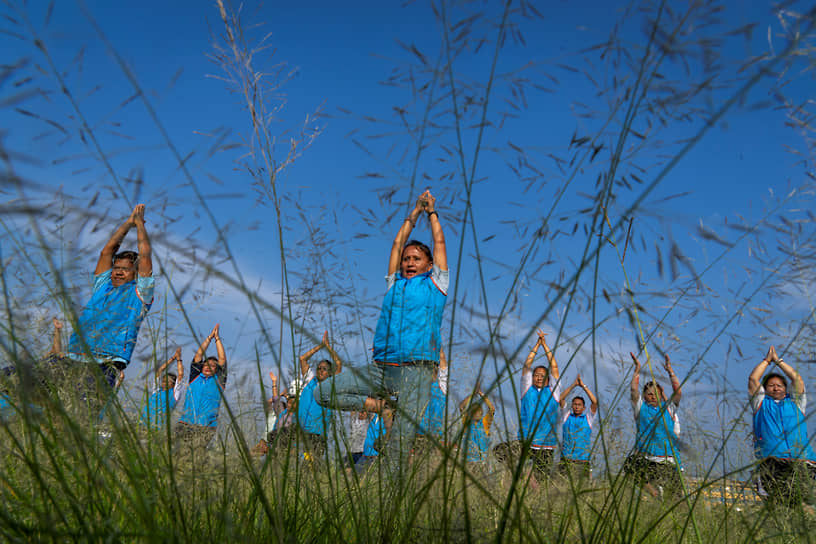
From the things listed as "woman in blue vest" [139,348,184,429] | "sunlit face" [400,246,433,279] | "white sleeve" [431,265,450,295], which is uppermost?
"sunlit face" [400,246,433,279]

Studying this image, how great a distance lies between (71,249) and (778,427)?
615cm

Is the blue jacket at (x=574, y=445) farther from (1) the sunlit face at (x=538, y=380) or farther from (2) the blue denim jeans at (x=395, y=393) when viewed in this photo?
(2) the blue denim jeans at (x=395, y=393)

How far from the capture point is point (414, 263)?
3.65 metres

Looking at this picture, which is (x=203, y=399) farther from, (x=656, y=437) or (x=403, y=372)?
(x=656, y=437)

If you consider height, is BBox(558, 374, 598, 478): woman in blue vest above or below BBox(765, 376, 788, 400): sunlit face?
below

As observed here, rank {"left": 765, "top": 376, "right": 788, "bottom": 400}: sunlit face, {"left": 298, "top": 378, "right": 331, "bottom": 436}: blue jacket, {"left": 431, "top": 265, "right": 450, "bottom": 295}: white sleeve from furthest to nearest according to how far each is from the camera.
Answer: {"left": 765, "top": 376, "right": 788, "bottom": 400}: sunlit face < {"left": 431, "top": 265, "right": 450, "bottom": 295}: white sleeve < {"left": 298, "top": 378, "right": 331, "bottom": 436}: blue jacket

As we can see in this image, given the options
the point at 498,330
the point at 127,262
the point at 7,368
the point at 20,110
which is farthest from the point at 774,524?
the point at 127,262

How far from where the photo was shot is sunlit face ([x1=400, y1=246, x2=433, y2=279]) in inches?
143

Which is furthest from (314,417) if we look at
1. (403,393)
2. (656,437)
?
(656,437)

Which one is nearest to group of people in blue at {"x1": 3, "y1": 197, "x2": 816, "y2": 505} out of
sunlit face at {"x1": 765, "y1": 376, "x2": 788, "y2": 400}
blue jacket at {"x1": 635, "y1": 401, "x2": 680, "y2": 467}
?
blue jacket at {"x1": 635, "y1": 401, "x2": 680, "y2": 467}

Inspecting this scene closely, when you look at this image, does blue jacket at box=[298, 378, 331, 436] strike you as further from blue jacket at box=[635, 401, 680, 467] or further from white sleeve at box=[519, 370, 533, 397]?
blue jacket at box=[635, 401, 680, 467]

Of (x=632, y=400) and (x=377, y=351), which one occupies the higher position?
(x=377, y=351)

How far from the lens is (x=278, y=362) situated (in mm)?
1211

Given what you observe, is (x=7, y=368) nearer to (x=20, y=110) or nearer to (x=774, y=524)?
(x=20, y=110)
